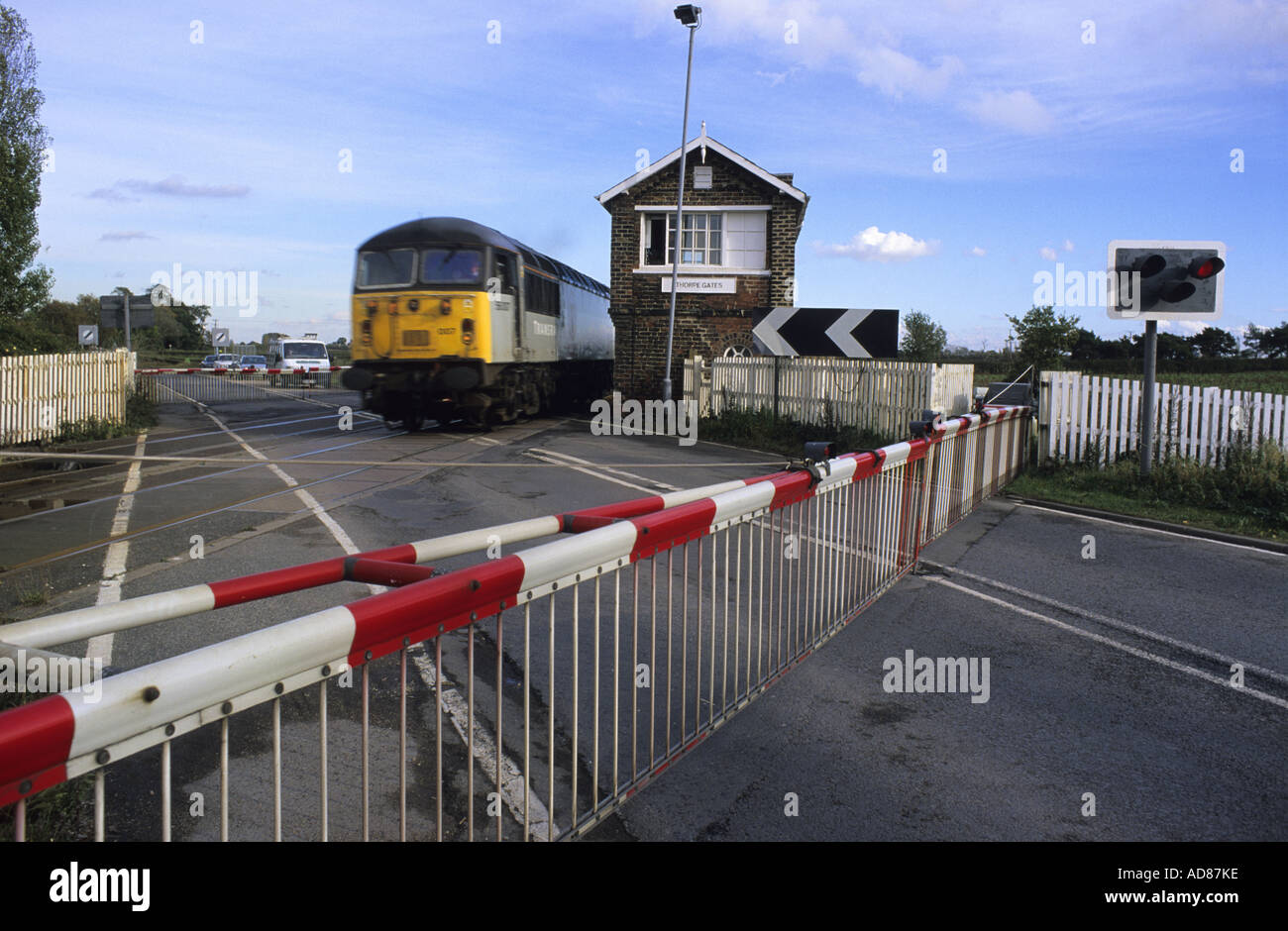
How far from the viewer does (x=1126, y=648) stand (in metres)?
5.75

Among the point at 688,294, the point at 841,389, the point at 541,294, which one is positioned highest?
the point at 688,294

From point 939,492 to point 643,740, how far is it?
16.9 feet

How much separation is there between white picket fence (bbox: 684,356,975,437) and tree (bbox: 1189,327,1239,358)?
7766cm

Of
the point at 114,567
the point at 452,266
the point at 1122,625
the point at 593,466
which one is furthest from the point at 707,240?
the point at 1122,625

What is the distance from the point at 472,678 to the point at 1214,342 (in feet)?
324

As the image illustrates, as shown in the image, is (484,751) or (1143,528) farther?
(1143,528)

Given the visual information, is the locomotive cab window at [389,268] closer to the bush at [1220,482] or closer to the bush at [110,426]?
the bush at [110,426]

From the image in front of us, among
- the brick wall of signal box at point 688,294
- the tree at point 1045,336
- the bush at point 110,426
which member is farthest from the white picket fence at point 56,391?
the tree at point 1045,336

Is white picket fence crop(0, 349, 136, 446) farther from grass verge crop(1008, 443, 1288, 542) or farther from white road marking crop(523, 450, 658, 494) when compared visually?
grass verge crop(1008, 443, 1288, 542)

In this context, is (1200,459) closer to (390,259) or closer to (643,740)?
(643,740)

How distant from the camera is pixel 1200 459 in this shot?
39.2 ft

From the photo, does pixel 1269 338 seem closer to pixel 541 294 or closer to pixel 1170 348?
pixel 1170 348

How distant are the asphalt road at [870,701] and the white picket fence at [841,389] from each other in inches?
206
